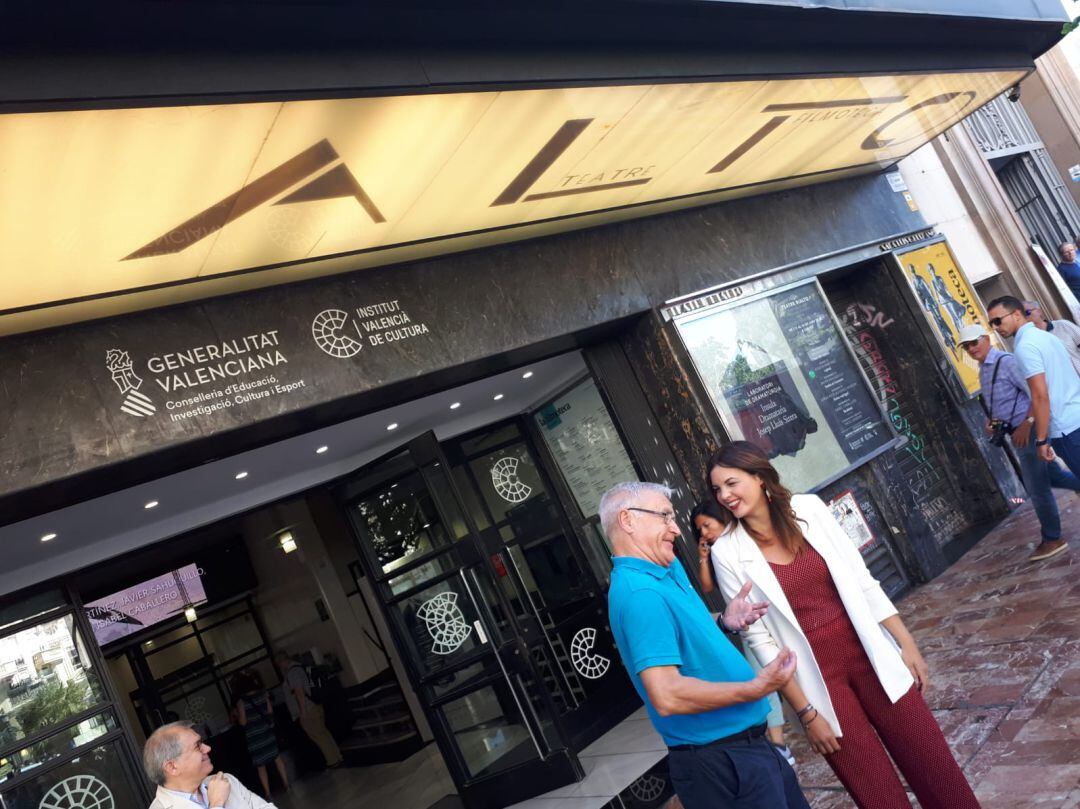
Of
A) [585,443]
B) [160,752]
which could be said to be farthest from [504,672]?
[160,752]

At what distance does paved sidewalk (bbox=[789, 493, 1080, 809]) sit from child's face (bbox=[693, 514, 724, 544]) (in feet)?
4.76

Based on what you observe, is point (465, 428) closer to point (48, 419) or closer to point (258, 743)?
point (48, 419)

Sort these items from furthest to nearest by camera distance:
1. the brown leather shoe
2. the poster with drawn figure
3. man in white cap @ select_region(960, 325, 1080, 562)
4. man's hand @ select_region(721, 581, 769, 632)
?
the poster with drawn figure < the brown leather shoe < man in white cap @ select_region(960, 325, 1080, 562) < man's hand @ select_region(721, 581, 769, 632)

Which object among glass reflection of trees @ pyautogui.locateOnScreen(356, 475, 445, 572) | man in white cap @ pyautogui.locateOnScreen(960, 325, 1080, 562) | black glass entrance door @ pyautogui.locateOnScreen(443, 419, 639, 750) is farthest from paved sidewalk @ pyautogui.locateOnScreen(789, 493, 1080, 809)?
glass reflection of trees @ pyautogui.locateOnScreen(356, 475, 445, 572)

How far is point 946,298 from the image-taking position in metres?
7.99

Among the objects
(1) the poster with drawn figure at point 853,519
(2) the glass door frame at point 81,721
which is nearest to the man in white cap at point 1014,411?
(1) the poster with drawn figure at point 853,519

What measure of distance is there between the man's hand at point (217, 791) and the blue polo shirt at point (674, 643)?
6.00 ft

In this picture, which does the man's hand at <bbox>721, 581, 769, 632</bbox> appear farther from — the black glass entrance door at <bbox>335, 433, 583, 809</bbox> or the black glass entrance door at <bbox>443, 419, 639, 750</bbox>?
the black glass entrance door at <bbox>443, 419, 639, 750</bbox>

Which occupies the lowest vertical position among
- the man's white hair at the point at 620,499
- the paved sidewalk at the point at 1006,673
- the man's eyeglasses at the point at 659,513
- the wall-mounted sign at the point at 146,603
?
the paved sidewalk at the point at 1006,673

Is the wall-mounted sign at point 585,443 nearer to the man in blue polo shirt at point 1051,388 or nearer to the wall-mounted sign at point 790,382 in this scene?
the wall-mounted sign at point 790,382

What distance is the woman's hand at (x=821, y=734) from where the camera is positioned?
2.57 m

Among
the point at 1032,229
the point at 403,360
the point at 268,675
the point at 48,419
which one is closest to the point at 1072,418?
the point at 403,360

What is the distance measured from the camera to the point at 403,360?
4617mm

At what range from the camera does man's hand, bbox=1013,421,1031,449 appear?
534 cm
